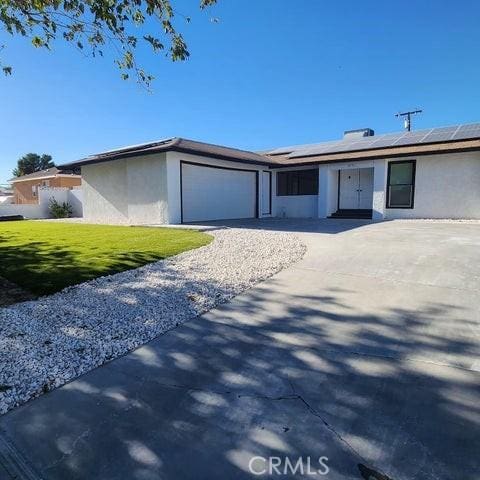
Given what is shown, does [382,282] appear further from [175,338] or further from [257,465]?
[257,465]

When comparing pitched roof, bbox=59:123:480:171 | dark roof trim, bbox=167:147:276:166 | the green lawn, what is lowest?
the green lawn

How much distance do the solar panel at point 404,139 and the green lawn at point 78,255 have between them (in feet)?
34.9

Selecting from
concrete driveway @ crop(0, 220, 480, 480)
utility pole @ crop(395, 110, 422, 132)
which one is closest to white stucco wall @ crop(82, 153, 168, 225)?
concrete driveway @ crop(0, 220, 480, 480)

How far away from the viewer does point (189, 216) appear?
1538 centimetres

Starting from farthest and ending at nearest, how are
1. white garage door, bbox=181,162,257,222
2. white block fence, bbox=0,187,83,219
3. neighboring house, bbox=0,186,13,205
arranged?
neighboring house, bbox=0,186,13,205
white block fence, bbox=0,187,83,219
white garage door, bbox=181,162,257,222

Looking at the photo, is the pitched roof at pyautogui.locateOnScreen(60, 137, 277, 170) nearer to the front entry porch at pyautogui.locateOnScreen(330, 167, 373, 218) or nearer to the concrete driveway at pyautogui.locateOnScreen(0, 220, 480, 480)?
the front entry porch at pyautogui.locateOnScreen(330, 167, 373, 218)

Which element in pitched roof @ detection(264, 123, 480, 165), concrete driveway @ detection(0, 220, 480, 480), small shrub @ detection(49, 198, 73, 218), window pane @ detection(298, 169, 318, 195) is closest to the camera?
concrete driveway @ detection(0, 220, 480, 480)

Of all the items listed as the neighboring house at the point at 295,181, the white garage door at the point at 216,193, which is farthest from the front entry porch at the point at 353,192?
the white garage door at the point at 216,193

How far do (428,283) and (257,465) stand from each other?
4293 millimetres

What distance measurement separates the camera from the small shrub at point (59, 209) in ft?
77.2

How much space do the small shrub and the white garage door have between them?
41.8 feet

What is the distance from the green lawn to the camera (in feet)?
18.4

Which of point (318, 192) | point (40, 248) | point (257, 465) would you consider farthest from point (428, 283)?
point (318, 192)

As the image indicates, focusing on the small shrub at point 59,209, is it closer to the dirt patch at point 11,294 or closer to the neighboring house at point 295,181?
the neighboring house at point 295,181
